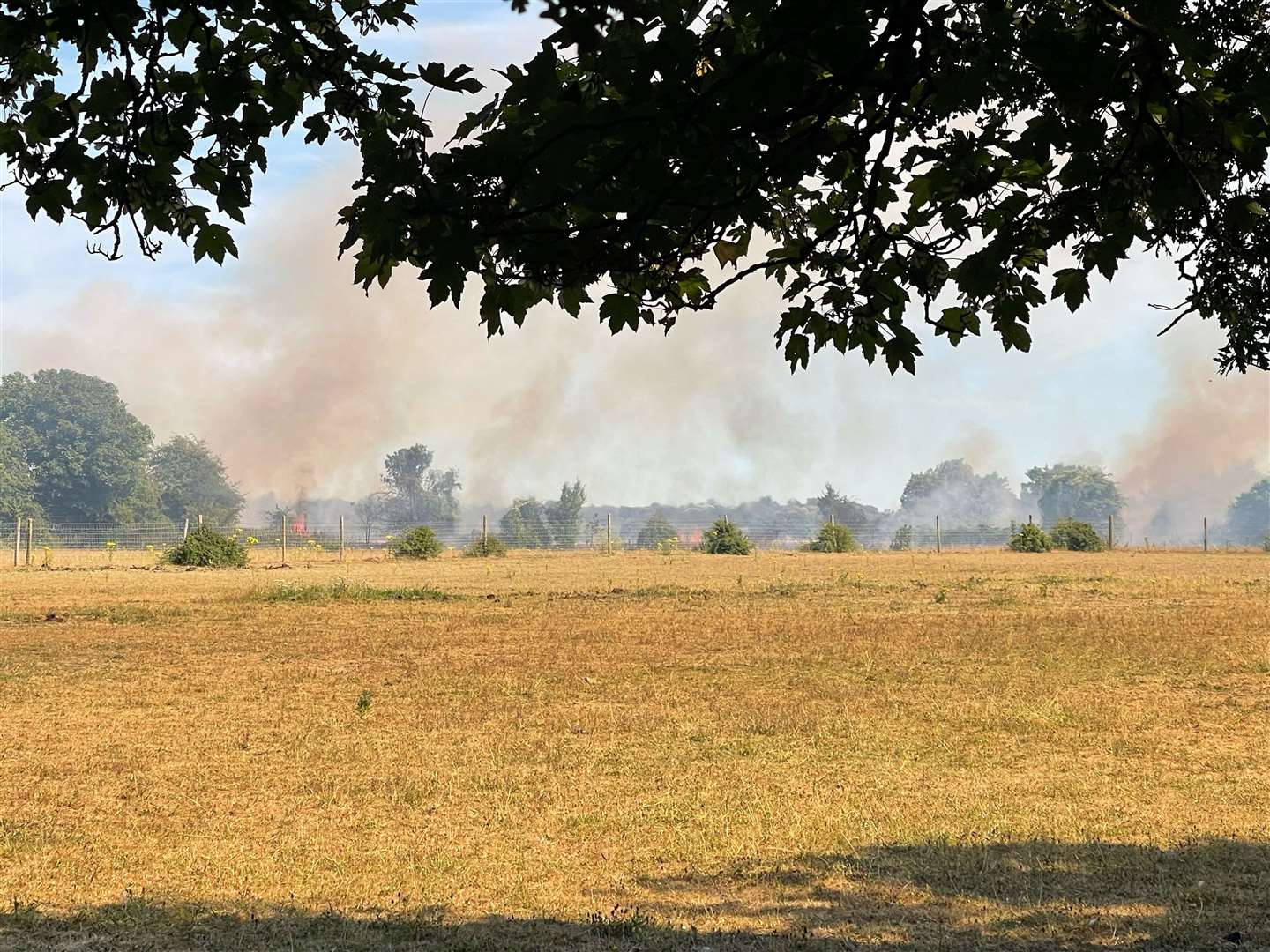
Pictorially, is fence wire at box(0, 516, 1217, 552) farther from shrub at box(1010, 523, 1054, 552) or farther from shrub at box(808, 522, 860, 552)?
shrub at box(1010, 523, 1054, 552)

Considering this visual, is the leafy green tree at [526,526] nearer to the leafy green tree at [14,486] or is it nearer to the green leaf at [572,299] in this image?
the leafy green tree at [14,486]

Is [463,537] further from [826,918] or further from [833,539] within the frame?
[826,918]

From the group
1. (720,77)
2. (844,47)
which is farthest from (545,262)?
(844,47)

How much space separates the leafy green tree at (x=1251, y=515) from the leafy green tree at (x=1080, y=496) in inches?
766

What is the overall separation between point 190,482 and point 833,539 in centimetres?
7487

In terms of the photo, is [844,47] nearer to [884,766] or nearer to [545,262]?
[545,262]

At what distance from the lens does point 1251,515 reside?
140 meters

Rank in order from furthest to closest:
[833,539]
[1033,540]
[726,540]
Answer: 1. [833,539]
2. [726,540]
3. [1033,540]

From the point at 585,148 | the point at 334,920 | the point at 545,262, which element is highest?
the point at 585,148

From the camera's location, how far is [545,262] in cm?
369

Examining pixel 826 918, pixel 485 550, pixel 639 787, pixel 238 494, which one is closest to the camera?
pixel 826 918

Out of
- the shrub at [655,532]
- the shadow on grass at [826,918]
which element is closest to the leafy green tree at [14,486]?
the shrub at [655,532]

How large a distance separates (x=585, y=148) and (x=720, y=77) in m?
0.41

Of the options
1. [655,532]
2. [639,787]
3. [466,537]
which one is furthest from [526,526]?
[639,787]
